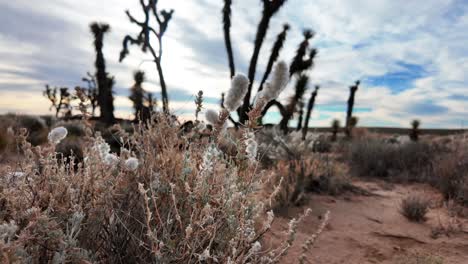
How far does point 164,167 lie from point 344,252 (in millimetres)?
2198

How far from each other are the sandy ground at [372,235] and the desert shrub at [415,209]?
9 centimetres

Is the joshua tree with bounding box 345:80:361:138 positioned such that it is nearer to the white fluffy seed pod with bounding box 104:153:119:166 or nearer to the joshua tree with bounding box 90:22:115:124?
the joshua tree with bounding box 90:22:115:124

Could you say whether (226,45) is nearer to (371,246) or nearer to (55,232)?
(371,246)

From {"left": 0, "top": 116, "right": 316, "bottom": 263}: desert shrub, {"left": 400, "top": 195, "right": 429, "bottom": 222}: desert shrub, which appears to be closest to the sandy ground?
{"left": 400, "top": 195, "right": 429, "bottom": 222}: desert shrub

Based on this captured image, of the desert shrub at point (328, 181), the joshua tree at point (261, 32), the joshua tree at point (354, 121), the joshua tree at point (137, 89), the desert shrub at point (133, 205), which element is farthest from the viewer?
the joshua tree at point (354, 121)

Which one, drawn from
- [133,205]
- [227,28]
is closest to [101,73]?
[227,28]

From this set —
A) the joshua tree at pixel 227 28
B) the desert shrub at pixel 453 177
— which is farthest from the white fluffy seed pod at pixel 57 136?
the joshua tree at pixel 227 28

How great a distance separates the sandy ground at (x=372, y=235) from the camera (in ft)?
11.1

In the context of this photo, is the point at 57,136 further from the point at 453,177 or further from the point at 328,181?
the point at 453,177

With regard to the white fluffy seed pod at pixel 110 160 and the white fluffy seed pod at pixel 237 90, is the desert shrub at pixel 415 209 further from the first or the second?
the white fluffy seed pod at pixel 110 160

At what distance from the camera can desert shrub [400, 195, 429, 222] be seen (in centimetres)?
473

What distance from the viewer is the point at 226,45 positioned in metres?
18.4

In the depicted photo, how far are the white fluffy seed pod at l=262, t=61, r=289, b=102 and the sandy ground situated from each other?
1135mm

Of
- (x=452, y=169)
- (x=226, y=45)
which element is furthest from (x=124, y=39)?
(x=452, y=169)
